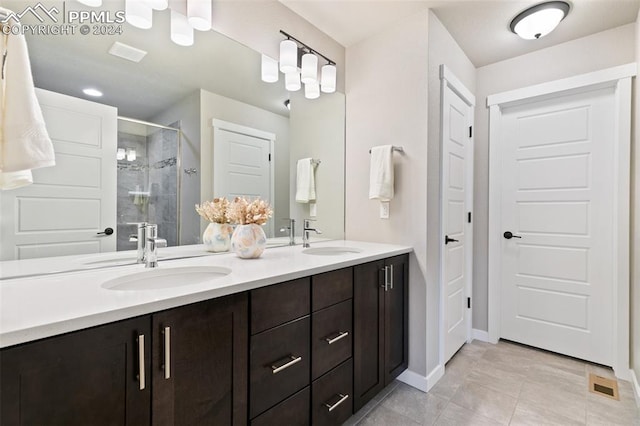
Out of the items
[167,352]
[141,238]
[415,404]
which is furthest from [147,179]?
[415,404]

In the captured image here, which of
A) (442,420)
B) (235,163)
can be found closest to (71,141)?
(235,163)

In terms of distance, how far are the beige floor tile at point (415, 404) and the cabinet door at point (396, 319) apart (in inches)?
4.6

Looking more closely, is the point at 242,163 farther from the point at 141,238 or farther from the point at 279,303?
the point at 279,303

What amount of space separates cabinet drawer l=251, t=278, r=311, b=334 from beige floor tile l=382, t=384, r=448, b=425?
978 mm

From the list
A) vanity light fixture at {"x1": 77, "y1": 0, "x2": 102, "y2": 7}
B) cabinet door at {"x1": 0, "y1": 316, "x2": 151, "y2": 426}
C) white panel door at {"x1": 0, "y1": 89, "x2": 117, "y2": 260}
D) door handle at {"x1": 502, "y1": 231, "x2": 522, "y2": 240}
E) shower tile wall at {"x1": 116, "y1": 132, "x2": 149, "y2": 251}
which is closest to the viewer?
cabinet door at {"x1": 0, "y1": 316, "x2": 151, "y2": 426}

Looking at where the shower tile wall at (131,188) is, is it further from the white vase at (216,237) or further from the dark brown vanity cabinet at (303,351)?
the dark brown vanity cabinet at (303,351)

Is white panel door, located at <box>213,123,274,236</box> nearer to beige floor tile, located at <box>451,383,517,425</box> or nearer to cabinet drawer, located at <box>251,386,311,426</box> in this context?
cabinet drawer, located at <box>251,386,311,426</box>

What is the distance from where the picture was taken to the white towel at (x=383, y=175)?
200cm

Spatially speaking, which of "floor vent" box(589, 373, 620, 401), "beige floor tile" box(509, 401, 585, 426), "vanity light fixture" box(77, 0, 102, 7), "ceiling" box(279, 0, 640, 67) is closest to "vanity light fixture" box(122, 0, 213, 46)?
"vanity light fixture" box(77, 0, 102, 7)

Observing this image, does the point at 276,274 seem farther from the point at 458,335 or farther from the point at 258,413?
the point at 458,335

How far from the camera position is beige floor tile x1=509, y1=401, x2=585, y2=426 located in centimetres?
158

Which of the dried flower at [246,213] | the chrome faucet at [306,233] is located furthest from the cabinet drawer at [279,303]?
the chrome faucet at [306,233]

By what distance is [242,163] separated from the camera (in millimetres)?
1802

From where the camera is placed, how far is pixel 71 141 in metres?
1.16
